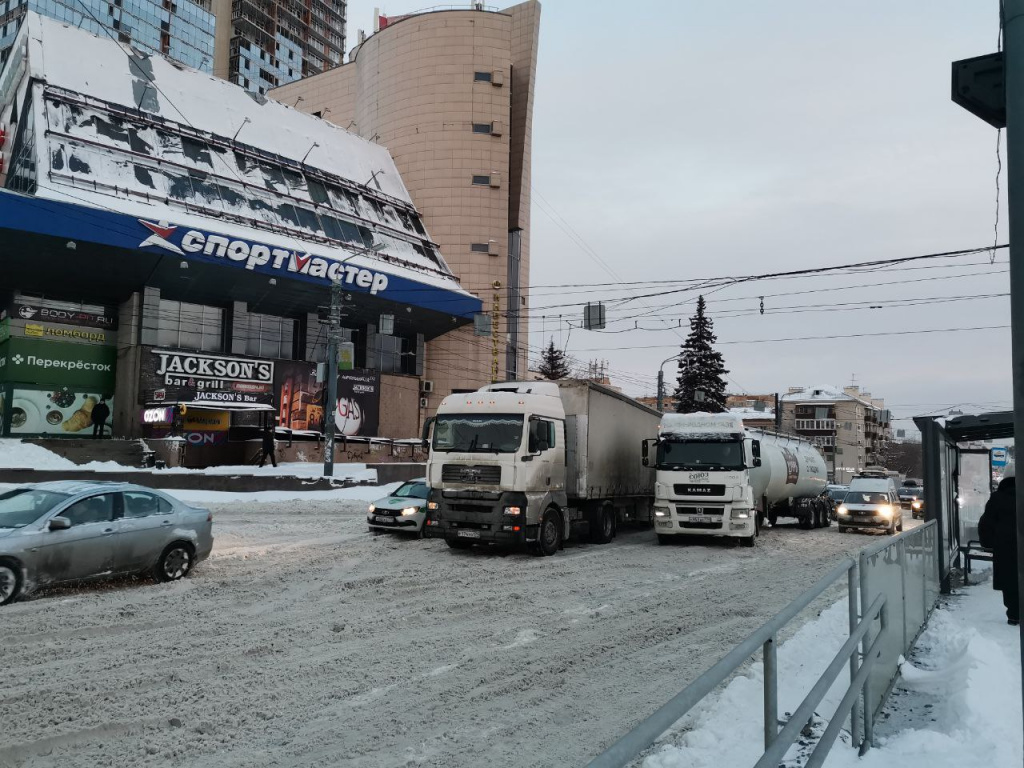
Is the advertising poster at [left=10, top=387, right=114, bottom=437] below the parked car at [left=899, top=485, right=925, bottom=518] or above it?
above

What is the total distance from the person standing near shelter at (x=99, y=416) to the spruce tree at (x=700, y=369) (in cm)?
4271

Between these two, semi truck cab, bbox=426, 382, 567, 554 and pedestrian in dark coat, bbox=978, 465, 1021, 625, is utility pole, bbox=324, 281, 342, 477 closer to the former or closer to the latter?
semi truck cab, bbox=426, 382, 567, 554

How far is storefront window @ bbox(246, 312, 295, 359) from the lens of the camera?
4361 cm

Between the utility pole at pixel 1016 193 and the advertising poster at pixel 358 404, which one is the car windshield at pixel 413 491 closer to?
the utility pole at pixel 1016 193

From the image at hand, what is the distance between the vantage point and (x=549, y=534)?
1565 cm

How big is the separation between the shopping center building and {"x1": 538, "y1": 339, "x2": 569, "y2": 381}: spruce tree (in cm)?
2782

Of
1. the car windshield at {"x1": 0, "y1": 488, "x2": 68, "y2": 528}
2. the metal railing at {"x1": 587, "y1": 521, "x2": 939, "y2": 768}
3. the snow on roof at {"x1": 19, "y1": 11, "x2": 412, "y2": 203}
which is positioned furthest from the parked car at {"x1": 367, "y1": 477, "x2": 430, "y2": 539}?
the snow on roof at {"x1": 19, "y1": 11, "x2": 412, "y2": 203}

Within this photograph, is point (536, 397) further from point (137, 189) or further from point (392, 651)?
point (137, 189)

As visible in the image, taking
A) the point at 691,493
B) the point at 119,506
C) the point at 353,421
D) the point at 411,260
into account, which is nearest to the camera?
the point at 119,506

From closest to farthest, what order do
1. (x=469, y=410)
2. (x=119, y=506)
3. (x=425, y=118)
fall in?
(x=119, y=506) < (x=469, y=410) < (x=425, y=118)

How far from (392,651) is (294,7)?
13765cm

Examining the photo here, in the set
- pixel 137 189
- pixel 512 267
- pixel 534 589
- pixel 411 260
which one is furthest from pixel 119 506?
pixel 512 267

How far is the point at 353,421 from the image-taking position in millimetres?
47156

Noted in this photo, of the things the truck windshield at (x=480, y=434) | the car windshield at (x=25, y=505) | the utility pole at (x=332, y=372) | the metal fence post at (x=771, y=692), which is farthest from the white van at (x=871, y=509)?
the metal fence post at (x=771, y=692)
